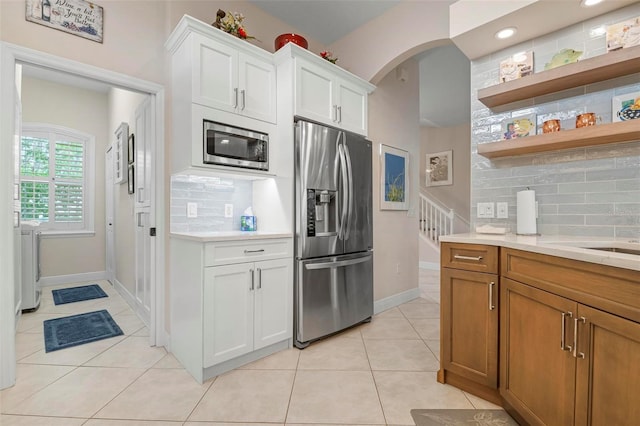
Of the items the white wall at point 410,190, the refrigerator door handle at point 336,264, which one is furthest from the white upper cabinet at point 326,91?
the refrigerator door handle at point 336,264

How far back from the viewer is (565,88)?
1894 mm

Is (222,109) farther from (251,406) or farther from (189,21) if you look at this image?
(251,406)

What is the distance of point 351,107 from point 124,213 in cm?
318

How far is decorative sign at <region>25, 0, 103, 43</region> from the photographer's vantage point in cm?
193

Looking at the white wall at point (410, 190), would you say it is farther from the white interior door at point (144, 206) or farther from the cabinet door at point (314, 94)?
the white interior door at point (144, 206)

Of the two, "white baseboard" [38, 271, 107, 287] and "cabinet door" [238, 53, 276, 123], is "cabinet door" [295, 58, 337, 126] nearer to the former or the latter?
"cabinet door" [238, 53, 276, 123]

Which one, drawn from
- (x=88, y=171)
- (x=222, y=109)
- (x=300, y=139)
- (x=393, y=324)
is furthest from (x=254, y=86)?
(x=88, y=171)

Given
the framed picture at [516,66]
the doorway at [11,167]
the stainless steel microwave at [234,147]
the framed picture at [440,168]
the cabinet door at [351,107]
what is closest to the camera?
the doorway at [11,167]

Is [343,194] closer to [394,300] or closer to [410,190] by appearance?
[410,190]

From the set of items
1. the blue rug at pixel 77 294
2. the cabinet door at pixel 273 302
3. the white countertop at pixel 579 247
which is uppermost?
the white countertop at pixel 579 247

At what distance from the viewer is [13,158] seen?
1.88m

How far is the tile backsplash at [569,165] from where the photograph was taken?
5.57 ft

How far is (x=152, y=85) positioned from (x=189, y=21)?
623 mm

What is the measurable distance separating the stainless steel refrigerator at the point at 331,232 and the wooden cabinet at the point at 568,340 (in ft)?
4.43
